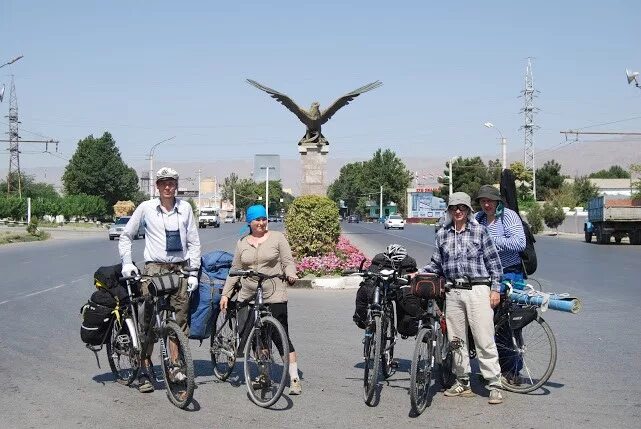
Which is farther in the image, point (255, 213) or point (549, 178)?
point (549, 178)

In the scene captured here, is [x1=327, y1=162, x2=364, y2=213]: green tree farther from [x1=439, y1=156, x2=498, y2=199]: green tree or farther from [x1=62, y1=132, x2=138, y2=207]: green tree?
[x1=62, y1=132, x2=138, y2=207]: green tree

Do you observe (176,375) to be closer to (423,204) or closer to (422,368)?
(422,368)

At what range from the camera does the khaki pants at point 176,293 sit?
24.5ft

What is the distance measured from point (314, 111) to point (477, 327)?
1599 centimetres

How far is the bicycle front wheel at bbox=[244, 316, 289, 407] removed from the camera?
7020 mm

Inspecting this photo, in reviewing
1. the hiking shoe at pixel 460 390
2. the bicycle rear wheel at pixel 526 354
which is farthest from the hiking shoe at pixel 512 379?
the hiking shoe at pixel 460 390

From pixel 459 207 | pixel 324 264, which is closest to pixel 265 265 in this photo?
pixel 459 207

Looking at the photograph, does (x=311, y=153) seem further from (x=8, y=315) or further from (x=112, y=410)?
(x=112, y=410)

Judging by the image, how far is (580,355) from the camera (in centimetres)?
959

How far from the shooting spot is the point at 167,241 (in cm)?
755

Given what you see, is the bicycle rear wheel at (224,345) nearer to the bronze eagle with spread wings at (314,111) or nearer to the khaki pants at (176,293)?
the khaki pants at (176,293)

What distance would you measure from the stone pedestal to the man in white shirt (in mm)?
15071

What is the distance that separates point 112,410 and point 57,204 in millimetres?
84216

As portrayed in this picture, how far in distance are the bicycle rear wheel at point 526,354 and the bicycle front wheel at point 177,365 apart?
2732 millimetres
